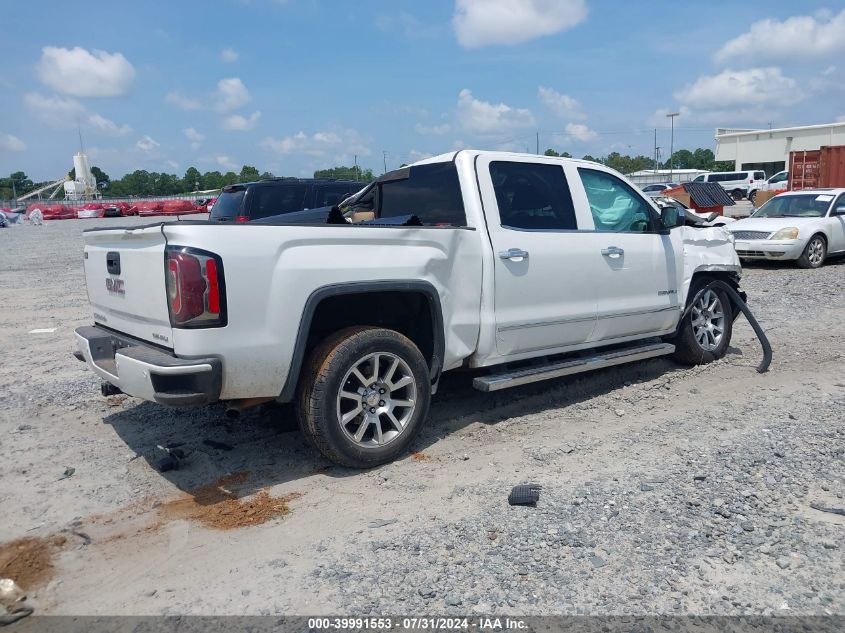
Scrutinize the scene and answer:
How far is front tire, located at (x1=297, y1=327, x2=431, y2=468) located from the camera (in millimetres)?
4047

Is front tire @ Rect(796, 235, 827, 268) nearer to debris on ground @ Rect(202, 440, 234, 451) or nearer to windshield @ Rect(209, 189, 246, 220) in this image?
windshield @ Rect(209, 189, 246, 220)

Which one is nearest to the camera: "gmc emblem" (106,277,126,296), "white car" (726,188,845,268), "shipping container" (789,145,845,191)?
"gmc emblem" (106,277,126,296)

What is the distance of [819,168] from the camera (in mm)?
24422

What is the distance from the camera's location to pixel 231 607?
2.94m

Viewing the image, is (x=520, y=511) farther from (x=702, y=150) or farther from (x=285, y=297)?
(x=702, y=150)

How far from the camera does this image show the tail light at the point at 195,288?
358 centimetres

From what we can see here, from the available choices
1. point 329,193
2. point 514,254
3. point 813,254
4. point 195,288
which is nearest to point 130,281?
point 195,288

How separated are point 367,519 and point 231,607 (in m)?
0.95

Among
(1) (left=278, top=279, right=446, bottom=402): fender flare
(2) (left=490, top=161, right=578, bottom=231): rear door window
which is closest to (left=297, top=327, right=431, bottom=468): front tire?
(1) (left=278, top=279, right=446, bottom=402): fender flare

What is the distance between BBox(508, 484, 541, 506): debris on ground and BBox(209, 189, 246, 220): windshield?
8.25 meters

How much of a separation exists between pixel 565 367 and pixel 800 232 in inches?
424

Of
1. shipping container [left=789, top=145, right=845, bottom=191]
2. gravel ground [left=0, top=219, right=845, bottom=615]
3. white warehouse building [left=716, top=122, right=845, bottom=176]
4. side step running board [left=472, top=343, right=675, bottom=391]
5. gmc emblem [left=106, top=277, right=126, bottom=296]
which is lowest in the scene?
gravel ground [left=0, top=219, right=845, bottom=615]

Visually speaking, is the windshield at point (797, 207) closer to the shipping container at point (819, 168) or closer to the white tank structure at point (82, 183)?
the shipping container at point (819, 168)

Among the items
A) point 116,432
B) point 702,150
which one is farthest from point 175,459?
point 702,150
